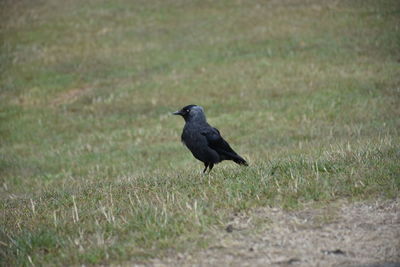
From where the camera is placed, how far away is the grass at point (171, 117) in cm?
623

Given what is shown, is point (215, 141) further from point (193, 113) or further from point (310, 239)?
point (310, 239)

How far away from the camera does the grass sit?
6234 millimetres

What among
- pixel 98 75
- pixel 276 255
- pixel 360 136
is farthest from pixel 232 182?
pixel 98 75

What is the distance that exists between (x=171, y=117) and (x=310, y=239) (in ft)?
46.1

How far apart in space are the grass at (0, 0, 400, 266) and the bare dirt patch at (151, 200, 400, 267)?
224mm

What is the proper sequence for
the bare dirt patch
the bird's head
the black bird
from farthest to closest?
1. the bird's head
2. the black bird
3. the bare dirt patch

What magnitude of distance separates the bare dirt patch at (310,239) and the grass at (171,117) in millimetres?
224

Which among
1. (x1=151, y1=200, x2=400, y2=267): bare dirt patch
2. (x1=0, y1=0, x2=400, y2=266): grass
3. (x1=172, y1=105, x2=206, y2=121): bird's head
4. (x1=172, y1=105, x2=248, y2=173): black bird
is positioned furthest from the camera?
(x1=172, y1=105, x2=206, y2=121): bird's head

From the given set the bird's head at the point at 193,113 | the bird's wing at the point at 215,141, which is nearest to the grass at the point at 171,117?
the bird's wing at the point at 215,141

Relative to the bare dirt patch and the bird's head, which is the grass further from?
the bird's head

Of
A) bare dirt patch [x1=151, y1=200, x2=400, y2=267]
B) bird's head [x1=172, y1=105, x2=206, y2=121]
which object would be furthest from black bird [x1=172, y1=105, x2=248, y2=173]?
bare dirt patch [x1=151, y1=200, x2=400, y2=267]

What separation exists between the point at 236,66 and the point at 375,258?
1844cm

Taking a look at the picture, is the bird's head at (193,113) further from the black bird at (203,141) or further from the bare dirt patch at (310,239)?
the bare dirt patch at (310,239)

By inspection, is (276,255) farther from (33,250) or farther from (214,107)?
(214,107)
